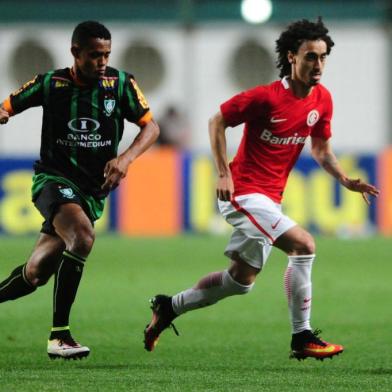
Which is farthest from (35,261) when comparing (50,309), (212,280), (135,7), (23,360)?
(135,7)

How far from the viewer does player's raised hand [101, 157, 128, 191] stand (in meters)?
7.82

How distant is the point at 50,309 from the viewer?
1121cm

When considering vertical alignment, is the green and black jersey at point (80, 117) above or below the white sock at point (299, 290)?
above

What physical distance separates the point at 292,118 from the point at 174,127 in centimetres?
1545

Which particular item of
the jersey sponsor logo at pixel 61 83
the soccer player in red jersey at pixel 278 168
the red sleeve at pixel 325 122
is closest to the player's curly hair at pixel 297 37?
the soccer player in red jersey at pixel 278 168

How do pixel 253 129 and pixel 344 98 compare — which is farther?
pixel 344 98

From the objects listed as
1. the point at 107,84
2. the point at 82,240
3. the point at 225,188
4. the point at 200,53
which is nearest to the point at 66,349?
the point at 82,240

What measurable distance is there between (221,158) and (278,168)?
1.47 ft

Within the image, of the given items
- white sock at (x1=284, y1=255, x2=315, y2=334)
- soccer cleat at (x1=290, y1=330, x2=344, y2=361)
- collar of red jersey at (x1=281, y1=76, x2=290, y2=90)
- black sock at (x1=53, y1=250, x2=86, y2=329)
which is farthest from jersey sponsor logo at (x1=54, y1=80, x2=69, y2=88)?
soccer cleat at (x1=290, y1=330, x2=344, y2=361)

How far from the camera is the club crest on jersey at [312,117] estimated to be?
8.32 metres

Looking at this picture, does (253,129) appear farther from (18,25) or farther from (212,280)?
(18,25)

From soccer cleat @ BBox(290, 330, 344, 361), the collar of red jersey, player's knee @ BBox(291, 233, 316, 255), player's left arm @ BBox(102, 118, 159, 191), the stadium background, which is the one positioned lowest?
soccer cleat @ BBox(290, 330, 344, 361)

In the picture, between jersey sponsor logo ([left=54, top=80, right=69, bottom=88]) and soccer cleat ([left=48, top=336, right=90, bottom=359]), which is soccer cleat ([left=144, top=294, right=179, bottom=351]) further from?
jersey sponsor logo ([left=54, top=80, right=69, bottom=88])

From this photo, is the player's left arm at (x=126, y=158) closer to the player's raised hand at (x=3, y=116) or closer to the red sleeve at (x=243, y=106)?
the red sleeve at (x=243, y=106)
